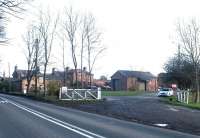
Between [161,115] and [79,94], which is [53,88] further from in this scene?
[161,115]

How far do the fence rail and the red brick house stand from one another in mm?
73127

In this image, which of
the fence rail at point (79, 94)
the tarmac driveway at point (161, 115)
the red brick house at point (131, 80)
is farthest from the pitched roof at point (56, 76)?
the tarmac driveway at point (161, 115)

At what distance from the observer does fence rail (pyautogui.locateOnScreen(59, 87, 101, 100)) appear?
170 ft

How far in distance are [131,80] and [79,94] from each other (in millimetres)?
77418

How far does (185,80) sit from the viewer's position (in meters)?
70.6

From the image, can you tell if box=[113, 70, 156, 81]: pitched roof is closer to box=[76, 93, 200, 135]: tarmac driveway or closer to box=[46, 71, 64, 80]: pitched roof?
box=[46, 71, 64, 80]: pitched roof

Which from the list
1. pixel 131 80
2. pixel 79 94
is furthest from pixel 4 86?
pixel 79 94

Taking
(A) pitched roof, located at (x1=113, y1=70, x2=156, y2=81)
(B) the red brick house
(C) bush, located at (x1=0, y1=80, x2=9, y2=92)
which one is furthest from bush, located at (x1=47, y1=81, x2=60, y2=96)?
(A) pitched roof, located at (x1=113, y1=70, x2=156, y2=81)

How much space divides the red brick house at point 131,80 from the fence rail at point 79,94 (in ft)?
240

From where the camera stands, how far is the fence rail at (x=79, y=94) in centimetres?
5184

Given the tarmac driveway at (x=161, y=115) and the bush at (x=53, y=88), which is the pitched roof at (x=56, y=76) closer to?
the bush at (x=53, y=88)

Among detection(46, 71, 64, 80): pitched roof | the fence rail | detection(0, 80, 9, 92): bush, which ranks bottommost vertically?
the fence rail

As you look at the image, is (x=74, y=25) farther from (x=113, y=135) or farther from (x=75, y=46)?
(x=113, y=135)

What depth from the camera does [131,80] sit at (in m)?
129
